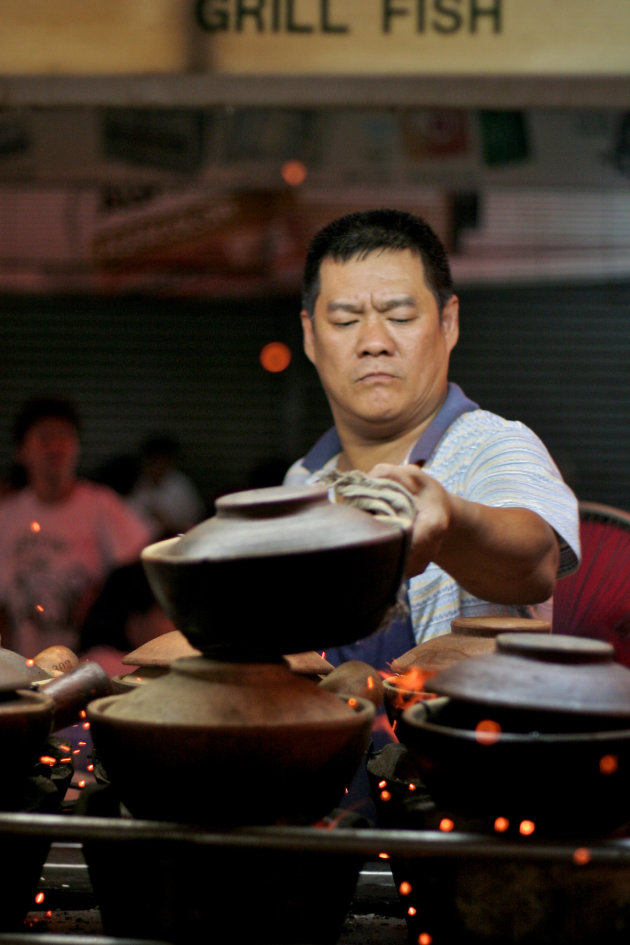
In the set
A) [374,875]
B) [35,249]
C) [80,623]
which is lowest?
[80,623]

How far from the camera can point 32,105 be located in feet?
11.8

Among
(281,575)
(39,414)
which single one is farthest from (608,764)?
(39,414)

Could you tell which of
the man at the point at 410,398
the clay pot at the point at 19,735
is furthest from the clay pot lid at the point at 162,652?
the man at the point at 410,398

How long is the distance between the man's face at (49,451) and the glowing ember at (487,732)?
3815 mm

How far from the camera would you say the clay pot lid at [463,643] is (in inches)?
73.9

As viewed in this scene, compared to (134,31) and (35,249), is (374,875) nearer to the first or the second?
(134,31)

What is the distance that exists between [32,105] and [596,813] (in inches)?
123

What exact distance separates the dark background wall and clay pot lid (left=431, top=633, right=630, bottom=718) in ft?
15.3

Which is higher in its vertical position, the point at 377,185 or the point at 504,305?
the point at 377,185

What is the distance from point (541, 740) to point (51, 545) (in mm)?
3942

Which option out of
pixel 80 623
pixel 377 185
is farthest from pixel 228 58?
pixel 80 623

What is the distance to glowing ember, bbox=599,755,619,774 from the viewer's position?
141cm

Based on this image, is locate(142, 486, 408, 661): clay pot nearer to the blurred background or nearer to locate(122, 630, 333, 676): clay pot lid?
locate(122, 630, 333, 676): clay pot lid

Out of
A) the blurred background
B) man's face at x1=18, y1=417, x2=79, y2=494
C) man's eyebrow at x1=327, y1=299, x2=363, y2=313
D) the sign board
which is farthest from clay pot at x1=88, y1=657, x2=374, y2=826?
man's face at x1=18, y1=417, x2=79, y2=494
